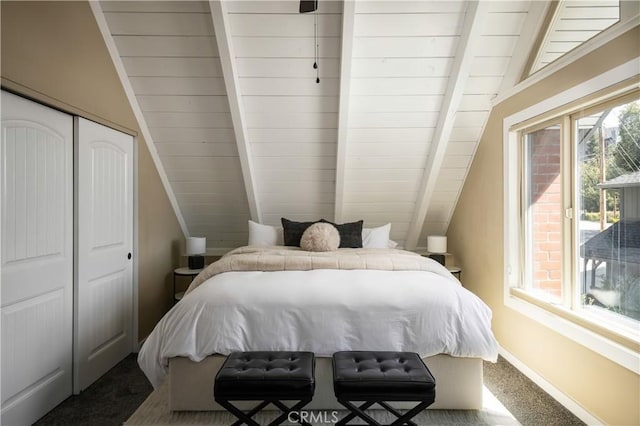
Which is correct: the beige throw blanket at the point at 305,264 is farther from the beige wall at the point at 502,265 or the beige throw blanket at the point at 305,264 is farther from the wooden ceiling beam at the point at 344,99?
the wooden ceiling beam at the point at 344,99

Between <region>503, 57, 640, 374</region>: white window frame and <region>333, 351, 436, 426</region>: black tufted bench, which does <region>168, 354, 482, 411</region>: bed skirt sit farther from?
<region>503, 57, 640, 374</region>: white window frame

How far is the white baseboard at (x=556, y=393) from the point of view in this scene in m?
1.87

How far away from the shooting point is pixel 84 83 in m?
2.27

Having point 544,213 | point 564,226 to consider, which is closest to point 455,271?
point 544,213

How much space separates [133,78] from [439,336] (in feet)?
9.32

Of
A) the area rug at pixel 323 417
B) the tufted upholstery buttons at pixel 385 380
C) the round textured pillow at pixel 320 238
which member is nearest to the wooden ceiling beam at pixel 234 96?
the round textured pillow at pixel 320 238

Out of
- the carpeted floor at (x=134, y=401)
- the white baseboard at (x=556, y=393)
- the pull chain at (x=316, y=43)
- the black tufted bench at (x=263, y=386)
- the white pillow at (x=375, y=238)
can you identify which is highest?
the pull chain at (x=316, y=43)

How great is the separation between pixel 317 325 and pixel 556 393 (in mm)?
1519

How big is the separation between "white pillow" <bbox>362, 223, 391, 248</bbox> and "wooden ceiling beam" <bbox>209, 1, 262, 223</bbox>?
3.75 ft

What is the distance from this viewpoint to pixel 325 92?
2.89m

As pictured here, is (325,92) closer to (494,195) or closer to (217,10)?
(217,10)

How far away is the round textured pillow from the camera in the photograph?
9.91 feet

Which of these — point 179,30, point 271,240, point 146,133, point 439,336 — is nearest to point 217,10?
point 179,30

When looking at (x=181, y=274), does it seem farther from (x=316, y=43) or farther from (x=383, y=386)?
(x=383, y=386)
